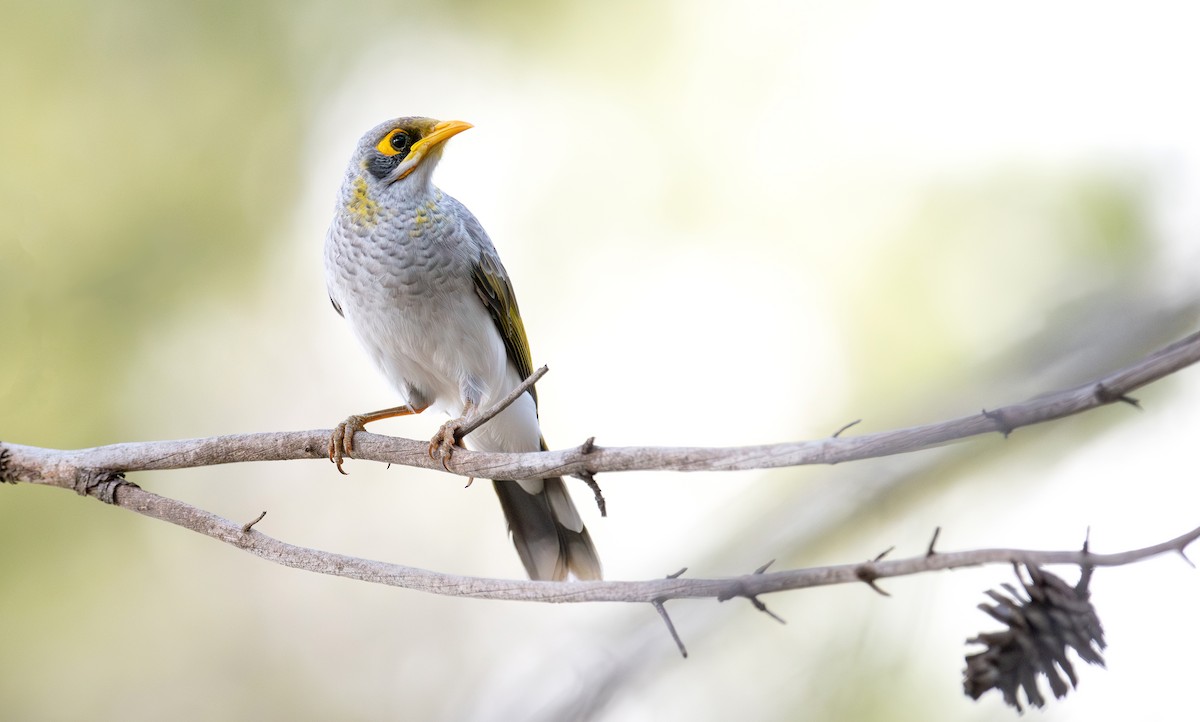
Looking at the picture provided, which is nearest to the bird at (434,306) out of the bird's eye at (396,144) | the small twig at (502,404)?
the bird's eye at (396,144)

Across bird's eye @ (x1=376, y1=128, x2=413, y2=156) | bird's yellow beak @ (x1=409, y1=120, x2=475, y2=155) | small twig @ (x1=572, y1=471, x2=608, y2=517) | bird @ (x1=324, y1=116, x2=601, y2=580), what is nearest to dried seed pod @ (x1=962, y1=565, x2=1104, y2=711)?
small twig @ (x1=572, y1=471, x2=608, y2=517)

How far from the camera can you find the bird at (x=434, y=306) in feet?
12.6

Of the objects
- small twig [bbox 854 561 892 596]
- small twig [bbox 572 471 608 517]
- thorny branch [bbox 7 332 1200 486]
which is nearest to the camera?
thorny branch [bbox 7 332 1200 486]

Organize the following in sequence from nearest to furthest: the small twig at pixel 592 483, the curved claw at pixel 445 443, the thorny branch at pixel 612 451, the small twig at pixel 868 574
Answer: the thorny branch at pixel 612 451 < the small twig at pixel 868 574 < the small twig at pixel 592 483 < the curved claw at pixel 445 443

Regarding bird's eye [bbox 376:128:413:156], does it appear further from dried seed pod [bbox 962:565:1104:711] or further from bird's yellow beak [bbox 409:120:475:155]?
dried seed pod [bbox 962:565:1104:711]

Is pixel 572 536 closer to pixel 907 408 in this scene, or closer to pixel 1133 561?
pixel 907 408

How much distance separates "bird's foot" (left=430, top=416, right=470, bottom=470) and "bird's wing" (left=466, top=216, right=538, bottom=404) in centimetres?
107

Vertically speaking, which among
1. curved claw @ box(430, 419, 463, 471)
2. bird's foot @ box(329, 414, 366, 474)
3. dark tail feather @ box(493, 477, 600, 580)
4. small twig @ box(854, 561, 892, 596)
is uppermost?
bird's foot @ box(329, 414, 366, 474)

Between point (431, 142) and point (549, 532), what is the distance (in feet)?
5.69

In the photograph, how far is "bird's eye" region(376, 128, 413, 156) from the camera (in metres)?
4.07

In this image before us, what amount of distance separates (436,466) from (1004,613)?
63.2 inches

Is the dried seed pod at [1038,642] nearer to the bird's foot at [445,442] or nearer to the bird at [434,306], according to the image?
the bird's foot at [445,442]

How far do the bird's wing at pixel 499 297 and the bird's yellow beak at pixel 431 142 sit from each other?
0.36m

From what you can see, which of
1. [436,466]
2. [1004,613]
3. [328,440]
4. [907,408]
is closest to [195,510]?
[328,440]
